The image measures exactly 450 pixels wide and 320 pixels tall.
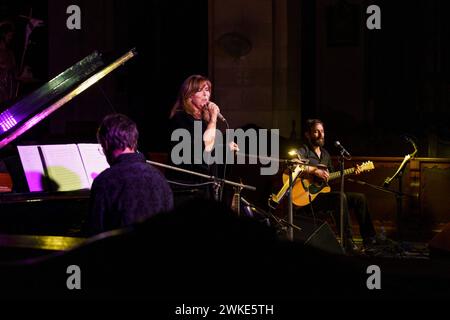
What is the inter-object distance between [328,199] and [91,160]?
334 cm

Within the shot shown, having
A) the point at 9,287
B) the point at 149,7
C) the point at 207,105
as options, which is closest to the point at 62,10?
the point at 149,7

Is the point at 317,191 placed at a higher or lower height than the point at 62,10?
lower

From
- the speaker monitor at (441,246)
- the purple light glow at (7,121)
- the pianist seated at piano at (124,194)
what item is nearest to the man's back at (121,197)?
the pianist seated at piano at (124,194)

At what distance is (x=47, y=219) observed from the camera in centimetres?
369

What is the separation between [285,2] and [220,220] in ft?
24.1

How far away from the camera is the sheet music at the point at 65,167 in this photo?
3.93 metres

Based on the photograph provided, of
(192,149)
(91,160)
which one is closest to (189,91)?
(192,149)

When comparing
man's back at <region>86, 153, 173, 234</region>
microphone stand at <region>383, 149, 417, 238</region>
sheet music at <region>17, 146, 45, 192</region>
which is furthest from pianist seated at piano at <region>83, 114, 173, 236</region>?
microphone stand at <region>383, 149, 417, 238</region>

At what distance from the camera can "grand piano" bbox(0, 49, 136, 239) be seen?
3611mm

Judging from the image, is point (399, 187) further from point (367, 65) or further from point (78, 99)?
point (78, 99)

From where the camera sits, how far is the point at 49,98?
4.11m

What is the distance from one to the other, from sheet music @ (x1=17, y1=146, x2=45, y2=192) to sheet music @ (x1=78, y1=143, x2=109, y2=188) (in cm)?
31

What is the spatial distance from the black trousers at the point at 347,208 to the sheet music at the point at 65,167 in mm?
3261

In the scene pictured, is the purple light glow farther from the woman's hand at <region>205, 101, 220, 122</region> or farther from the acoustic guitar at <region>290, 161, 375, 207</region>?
the acoustic guitar at <region>290, 161, 375, 207</region>
